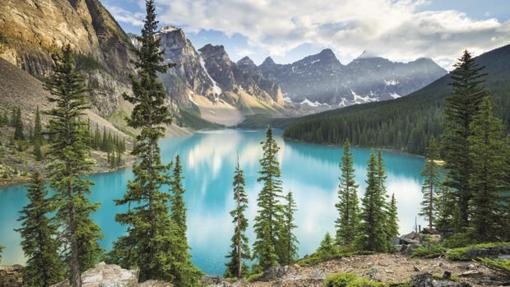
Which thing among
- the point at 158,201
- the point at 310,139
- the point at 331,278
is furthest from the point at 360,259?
the point at 310,139

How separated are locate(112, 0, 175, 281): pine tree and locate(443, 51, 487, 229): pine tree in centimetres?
2038

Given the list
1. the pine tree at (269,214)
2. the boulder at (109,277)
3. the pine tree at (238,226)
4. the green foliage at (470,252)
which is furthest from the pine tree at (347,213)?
the boulder at (109,277)

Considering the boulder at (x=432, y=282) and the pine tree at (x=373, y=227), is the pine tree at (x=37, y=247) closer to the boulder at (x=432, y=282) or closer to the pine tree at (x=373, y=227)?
the boulder at (x=432, y=282)

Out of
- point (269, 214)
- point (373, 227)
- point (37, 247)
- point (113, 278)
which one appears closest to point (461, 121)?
point (373, 227)

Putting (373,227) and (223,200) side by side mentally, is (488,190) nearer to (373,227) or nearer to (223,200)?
(373,227)

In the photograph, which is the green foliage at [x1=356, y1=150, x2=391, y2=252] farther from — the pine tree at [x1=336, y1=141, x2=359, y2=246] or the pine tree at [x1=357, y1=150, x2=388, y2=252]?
the pine tree at [x1=336, y1=141, x2=359, y2=246]

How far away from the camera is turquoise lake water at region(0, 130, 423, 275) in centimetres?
3962

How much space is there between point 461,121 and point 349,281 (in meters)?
18.8

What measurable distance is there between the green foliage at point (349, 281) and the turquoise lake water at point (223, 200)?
2134 centimetres

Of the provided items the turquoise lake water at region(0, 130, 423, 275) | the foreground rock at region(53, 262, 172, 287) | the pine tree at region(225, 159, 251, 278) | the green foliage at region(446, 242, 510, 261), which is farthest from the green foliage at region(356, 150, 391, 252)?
the foreground rock at region(53, 262, 172, 287)

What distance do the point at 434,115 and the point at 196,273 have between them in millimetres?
154305

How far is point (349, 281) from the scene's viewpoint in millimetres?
9477

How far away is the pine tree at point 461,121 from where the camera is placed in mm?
20536

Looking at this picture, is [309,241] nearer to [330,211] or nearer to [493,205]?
[330,211]
